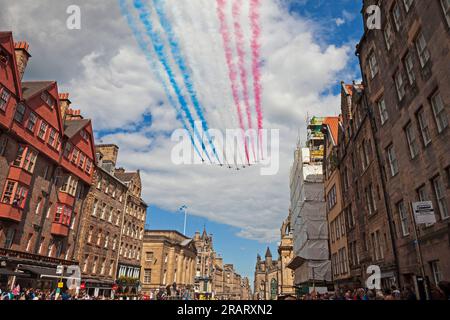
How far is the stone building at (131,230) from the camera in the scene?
48494mm

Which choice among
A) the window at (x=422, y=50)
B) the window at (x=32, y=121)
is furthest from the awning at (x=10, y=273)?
the window at (x=422, y=50)

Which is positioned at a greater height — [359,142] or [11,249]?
[359,142]

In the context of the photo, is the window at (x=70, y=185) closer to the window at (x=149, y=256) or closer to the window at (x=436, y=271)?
the window at (x=436, y=271)

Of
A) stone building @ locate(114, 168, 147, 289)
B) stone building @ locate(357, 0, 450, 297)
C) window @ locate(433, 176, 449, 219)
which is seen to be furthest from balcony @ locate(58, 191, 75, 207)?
window @ locate(433, 176, 449, 219)

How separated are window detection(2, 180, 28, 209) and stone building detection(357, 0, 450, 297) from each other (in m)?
29.9

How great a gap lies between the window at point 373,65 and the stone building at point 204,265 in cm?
9816

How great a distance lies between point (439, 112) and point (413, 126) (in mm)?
2301

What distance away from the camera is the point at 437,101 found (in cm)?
1505

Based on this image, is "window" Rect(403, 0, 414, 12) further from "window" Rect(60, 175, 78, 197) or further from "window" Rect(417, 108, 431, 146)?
"window" Rect(60, 175, 78, 197)

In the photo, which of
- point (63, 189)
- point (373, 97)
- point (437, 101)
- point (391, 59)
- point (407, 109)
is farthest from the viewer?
point (63, 189)

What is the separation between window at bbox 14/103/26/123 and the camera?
28.2 metres
